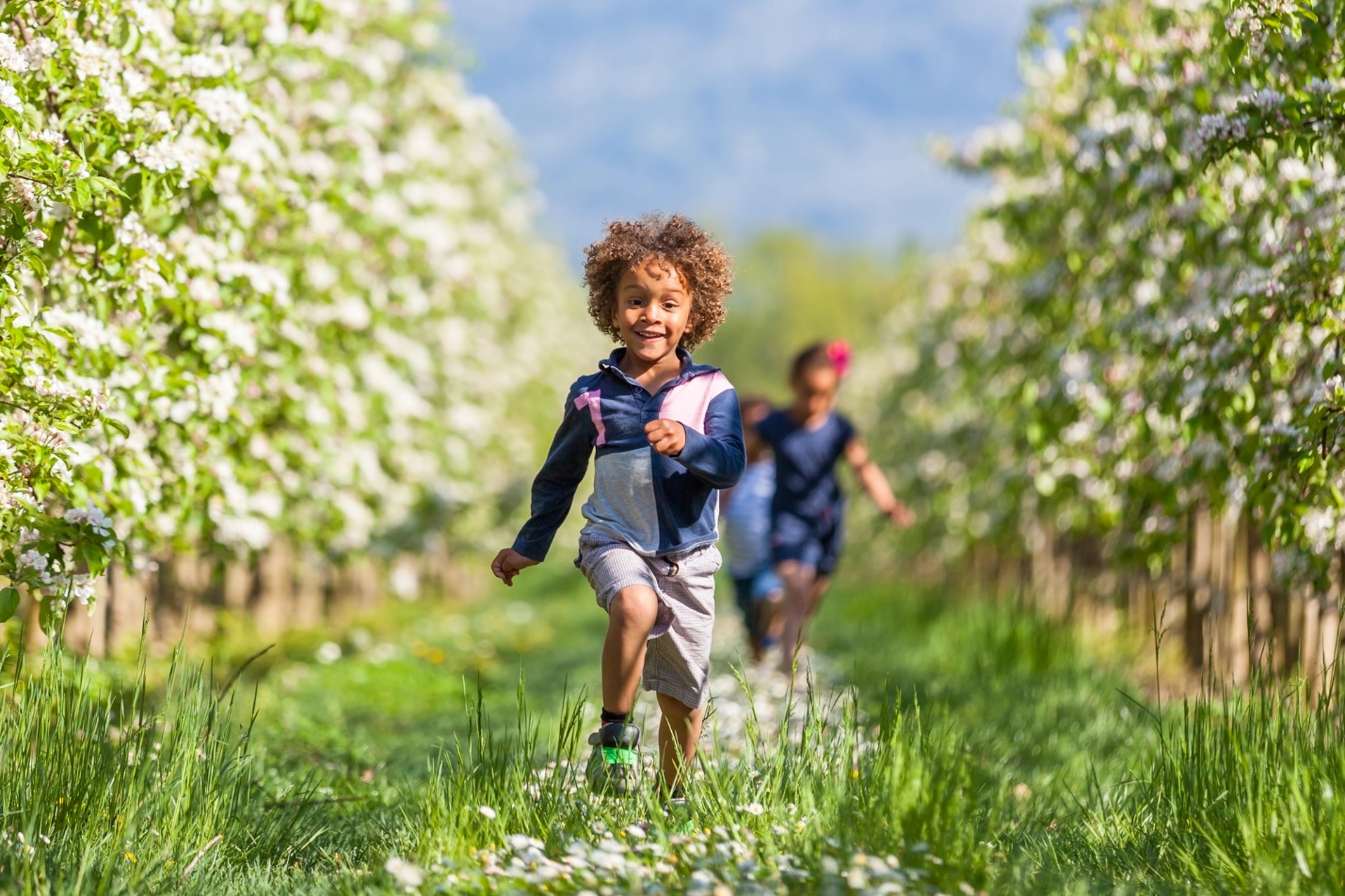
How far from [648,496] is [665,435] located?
44 cm

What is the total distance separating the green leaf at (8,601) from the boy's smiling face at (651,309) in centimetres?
206

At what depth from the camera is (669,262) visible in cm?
452

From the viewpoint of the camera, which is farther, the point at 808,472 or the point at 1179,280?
the point at 808,472

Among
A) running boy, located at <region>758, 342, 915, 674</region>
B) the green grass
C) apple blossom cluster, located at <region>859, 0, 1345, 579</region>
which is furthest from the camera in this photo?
running boy, located at <region>758, 342, 915, 674</region>

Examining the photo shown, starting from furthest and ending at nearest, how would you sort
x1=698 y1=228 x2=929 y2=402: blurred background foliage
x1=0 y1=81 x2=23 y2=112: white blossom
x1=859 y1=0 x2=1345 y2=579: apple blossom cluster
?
x1=698 y1=228 x2=929 y2=402: blurred background foliage → x1=859 y1=0 x2=1345 y2=579: apple blossom cluster → x1=0 y1=81 x2=23 y2=112: white blossom

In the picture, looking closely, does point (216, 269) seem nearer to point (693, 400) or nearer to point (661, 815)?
point (693, 400)

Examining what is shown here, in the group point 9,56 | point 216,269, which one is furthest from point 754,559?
point 9,56

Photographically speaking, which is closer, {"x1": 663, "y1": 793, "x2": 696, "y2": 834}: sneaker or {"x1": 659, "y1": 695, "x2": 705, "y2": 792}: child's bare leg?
{"x1": 663, "y1": 793, "x2": 696, "y2": 834}: sneaker

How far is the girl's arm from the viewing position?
8258 millimetres

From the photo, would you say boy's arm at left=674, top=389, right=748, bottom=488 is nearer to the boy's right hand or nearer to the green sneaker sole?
the boy's right hand

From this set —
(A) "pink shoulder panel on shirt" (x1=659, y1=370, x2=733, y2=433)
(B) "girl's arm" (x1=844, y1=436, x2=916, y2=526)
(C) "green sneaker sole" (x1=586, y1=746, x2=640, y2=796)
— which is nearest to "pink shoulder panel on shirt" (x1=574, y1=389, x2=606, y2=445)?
(A) "pink shoulder panel on shirt" (x1=659, y1=370, x2=733, y2=433)

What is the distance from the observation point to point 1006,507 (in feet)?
38.7

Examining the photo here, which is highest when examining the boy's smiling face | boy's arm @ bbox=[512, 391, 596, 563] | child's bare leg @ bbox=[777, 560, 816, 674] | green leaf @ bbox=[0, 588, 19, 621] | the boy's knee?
the boy's smiling face

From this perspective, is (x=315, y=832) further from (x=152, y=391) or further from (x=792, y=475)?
(x=792, y=475)
